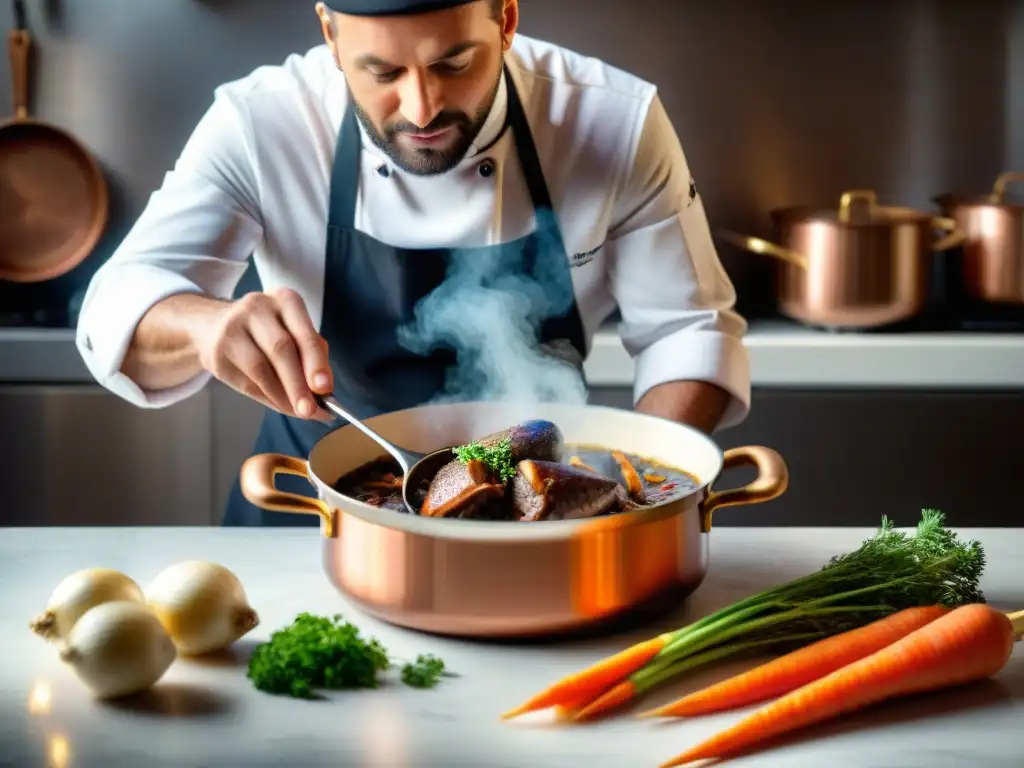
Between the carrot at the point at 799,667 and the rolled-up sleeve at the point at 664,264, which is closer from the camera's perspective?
the carrot at the point at 799,667

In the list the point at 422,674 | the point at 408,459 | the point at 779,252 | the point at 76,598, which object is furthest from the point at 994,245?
the point at 76,598

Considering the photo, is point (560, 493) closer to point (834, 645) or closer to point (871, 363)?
point (834, 645)

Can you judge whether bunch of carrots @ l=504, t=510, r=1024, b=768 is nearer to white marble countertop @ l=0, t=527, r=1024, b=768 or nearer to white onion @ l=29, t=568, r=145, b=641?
white marble countertop @ l=0, t=527, r=1024, b=768

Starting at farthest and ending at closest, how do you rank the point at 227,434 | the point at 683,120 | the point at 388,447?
1. the point at 683,120
2. the point at 227,434
3. the point at 388,447

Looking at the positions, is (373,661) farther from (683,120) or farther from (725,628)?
(683,120)

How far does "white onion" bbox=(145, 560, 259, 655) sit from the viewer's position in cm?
117

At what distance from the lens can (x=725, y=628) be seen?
3.81 feet

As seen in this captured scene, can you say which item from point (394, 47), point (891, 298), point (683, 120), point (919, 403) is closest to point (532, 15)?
point (683, 120)

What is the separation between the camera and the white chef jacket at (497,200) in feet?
6.42

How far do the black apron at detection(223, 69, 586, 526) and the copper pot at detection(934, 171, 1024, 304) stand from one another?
130 cm

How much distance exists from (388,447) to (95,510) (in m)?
1.91

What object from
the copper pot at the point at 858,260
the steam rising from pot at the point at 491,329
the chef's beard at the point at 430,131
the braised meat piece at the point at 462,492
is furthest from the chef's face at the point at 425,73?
the copper pot at the point at 858,260

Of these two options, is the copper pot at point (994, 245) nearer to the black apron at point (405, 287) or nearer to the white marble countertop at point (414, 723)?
the black apron at point (405, 287)

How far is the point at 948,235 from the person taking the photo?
2910mm
